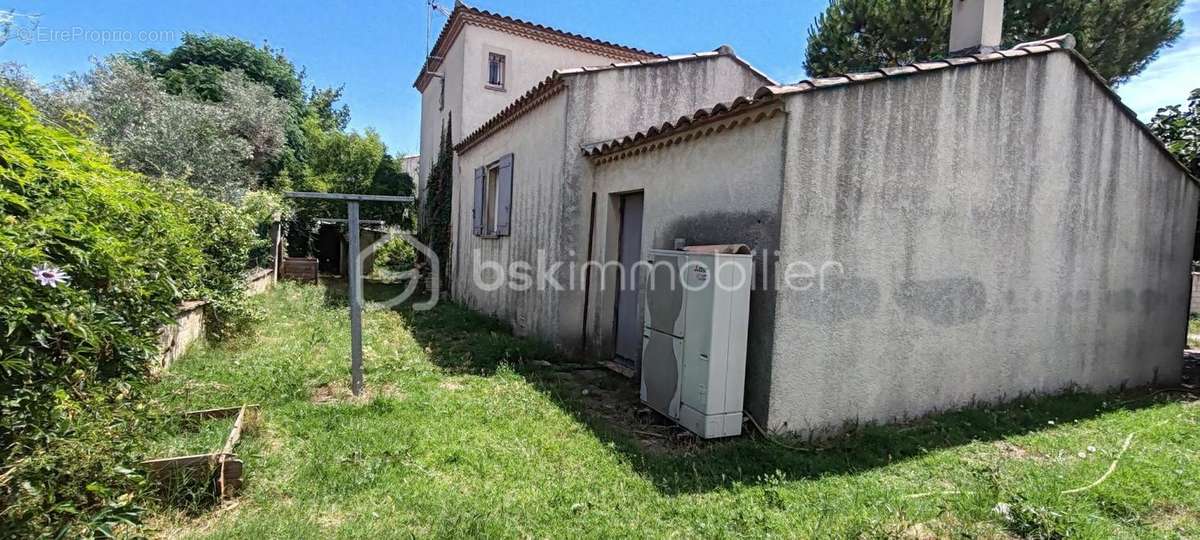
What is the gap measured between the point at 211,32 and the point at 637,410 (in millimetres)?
25198

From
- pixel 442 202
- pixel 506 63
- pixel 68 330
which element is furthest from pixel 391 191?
pixel 68 330

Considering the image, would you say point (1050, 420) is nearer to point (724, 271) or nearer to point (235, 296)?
point (724, 271)

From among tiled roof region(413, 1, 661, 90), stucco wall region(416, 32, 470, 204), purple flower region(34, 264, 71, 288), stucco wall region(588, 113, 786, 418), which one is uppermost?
tiled roof region(413, 1, 661, 90)

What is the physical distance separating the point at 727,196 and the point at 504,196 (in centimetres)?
536

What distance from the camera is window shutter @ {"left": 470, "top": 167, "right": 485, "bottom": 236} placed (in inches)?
426

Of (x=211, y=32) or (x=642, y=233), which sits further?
(x=211, y=32)

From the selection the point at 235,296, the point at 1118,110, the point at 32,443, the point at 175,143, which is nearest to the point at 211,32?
the point at 175,143

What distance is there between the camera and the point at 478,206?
10992mm

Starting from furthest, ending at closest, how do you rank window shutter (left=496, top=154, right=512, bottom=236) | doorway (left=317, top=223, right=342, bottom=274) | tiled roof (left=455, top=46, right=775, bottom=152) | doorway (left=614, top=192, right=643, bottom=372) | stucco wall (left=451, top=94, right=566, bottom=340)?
doorway (left=317, top=223, right=342, bottom=274), window shutter (left=496, top=154, right=512, bottom=236), stucco wall (left=451, top=94, right=566, bottom=340), tiled roof (left=455, top=46, right=775, bottom=152), doorway (left=614, top=192, right=643, bottom=372)

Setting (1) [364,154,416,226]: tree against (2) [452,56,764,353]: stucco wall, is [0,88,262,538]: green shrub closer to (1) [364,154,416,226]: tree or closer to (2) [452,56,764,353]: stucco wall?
(2) [452,56,764,353]: stucco wall

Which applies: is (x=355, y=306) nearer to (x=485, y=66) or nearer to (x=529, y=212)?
(x=529, y=212)

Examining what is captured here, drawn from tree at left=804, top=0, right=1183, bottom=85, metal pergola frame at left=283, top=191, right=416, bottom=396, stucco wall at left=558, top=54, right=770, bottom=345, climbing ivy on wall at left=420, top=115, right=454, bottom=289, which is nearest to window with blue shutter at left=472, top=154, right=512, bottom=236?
stucco wall at left=558, top=54, right=770, bottom=345

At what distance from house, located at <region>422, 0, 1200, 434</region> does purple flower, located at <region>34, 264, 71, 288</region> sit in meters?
4.04

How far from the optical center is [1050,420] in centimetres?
516
